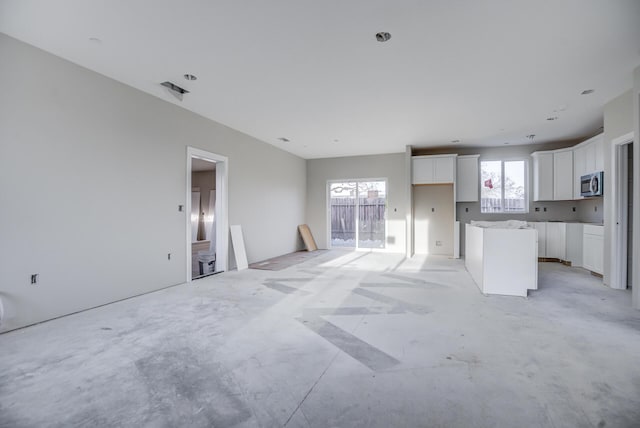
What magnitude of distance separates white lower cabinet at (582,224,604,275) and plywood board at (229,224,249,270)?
6417 mm

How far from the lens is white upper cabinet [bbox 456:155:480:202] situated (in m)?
7.87

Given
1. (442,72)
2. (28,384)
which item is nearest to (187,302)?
(28,384)

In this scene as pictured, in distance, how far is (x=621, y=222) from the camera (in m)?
4.50

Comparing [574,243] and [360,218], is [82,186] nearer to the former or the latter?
[360,218]

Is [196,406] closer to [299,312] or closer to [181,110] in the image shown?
[299,312]

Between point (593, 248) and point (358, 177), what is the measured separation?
17.7 feet

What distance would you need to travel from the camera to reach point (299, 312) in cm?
352

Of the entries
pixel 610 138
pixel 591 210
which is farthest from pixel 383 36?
pixel 591 210

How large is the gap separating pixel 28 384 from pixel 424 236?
8.01m

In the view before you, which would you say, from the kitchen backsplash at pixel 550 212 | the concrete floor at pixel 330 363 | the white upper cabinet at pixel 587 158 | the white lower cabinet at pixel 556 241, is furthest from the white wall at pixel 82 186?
the white lower cabinet at pixel 556 241

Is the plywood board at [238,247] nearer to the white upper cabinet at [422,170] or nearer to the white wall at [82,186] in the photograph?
the white wall at [82,186]

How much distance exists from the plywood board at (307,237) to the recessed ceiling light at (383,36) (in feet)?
20.8

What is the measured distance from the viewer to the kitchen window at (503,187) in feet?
25.7

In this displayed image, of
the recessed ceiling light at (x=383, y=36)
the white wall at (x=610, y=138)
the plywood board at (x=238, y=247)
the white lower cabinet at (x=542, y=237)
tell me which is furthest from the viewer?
the white lower cabinet at (x=542, y=237)
